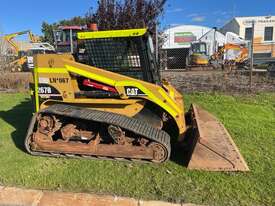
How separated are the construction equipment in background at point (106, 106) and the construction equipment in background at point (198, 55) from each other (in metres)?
18.5

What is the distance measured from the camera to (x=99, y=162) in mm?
4418

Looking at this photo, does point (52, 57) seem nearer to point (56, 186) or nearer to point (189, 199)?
point (56, 186)

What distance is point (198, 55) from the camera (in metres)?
24.9

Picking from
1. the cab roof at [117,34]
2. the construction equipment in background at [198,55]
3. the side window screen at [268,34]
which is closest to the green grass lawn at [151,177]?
the cab roof at [117,34]

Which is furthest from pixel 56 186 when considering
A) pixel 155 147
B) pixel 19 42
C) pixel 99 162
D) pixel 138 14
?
pixel 19 42

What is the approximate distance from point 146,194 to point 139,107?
1560mm

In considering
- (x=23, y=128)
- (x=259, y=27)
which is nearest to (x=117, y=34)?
(x=23, y=128)

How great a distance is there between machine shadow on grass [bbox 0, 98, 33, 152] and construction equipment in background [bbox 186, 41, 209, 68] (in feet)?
54.2

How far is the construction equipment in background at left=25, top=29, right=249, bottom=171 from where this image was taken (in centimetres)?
441

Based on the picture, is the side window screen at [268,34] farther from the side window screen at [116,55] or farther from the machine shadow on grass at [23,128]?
the side window screen at [116,55]

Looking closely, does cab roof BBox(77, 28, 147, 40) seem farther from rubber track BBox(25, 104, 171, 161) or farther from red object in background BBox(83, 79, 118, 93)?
rubber track BBox(25, 104, 171, 161)

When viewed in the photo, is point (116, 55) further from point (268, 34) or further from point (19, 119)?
point (268, 34)

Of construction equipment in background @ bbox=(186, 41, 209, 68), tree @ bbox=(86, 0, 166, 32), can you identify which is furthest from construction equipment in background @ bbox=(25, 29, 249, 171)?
construction equipment in background @ bbox=(186, 41, 209, 68)

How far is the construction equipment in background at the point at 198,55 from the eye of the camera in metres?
24.0
